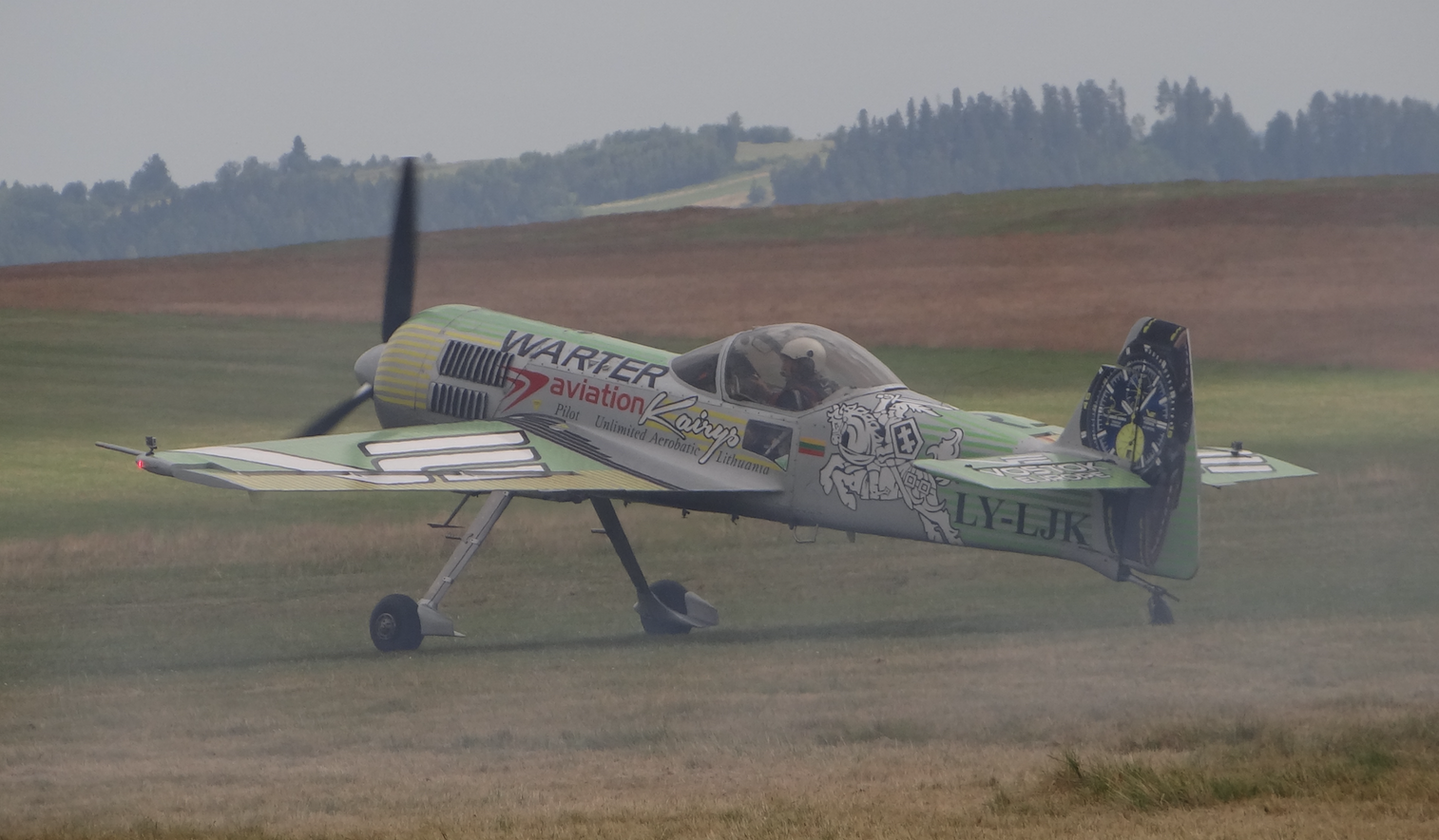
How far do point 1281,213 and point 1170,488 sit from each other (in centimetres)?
2864

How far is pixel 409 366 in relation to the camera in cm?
1587

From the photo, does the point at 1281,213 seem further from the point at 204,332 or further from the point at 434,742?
the point at 434,742

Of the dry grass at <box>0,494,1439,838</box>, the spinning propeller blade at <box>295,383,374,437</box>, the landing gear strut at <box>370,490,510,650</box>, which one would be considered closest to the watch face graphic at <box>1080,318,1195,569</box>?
the dry grass at <box>0,494,1439,838</box>

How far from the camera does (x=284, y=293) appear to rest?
38125mm

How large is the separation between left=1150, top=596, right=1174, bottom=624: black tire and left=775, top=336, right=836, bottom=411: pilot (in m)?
3.06

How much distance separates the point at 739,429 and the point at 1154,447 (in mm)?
3563

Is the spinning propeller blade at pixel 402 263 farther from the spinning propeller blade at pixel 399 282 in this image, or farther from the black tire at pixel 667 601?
the black tire at pixel 667 601

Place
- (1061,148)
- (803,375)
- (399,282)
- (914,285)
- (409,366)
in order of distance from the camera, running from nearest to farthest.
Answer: (803,375), (409,366), (399,282), (914,285), (1061,148)

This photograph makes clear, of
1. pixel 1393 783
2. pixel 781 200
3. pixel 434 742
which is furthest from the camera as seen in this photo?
pixel 781 200

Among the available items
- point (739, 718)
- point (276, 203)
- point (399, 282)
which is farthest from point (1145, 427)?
point (276, 203)

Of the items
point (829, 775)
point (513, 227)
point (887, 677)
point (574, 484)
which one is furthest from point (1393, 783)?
point (513, 227)

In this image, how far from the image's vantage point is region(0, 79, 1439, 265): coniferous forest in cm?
3725

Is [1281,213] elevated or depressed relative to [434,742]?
elevated

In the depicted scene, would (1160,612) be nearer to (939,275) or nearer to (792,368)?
(792,368)
